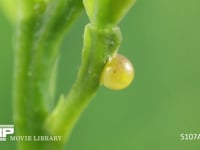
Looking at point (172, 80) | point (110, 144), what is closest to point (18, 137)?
point (110, 144)

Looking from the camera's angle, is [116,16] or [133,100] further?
[133,100]

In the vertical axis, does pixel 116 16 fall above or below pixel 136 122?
above

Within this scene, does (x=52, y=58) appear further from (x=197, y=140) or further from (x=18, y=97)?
(x=197, y=140)

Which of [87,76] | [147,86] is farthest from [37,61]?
[147,86]

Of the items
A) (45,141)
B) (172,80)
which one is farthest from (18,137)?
(172,80)
